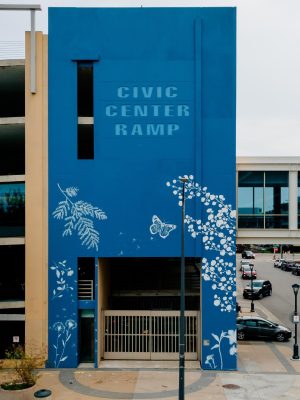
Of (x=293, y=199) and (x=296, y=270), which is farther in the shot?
(x=296, y=270)

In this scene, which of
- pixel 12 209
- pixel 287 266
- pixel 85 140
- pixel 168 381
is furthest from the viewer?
pixel 287 266

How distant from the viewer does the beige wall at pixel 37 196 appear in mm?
22891

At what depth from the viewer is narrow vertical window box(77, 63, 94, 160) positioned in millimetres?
23250

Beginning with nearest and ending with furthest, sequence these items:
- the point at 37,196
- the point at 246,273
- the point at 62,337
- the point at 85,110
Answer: the point at 62,337 → the point at 37,196 → the point at 85,110 → the point at 246,273

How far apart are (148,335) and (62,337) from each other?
169 inches

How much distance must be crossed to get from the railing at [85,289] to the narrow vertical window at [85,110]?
22.0 ft

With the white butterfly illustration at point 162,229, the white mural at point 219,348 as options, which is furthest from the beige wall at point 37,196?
the white mural at point 219,348

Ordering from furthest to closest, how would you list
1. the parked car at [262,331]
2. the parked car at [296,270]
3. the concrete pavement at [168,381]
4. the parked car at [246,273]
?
the parked car at [296,270], the parked car at [246,273], the parked car at [262,331], the concrete pavement at [168,381]

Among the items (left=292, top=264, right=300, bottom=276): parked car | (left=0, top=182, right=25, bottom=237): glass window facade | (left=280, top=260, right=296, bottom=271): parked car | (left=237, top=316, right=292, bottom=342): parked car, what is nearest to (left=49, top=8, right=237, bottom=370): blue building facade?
(left=0, top=182, right=25, bottom=237): glass window facade

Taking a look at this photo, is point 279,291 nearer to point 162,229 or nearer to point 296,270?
point 296,270

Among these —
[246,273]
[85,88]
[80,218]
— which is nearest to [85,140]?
[85,88]

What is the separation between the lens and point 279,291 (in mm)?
48781

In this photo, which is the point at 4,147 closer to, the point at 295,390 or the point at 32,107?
the point at 32,107

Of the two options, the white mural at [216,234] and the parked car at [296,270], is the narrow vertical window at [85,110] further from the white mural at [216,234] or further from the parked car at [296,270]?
the parked car at [296,270]
